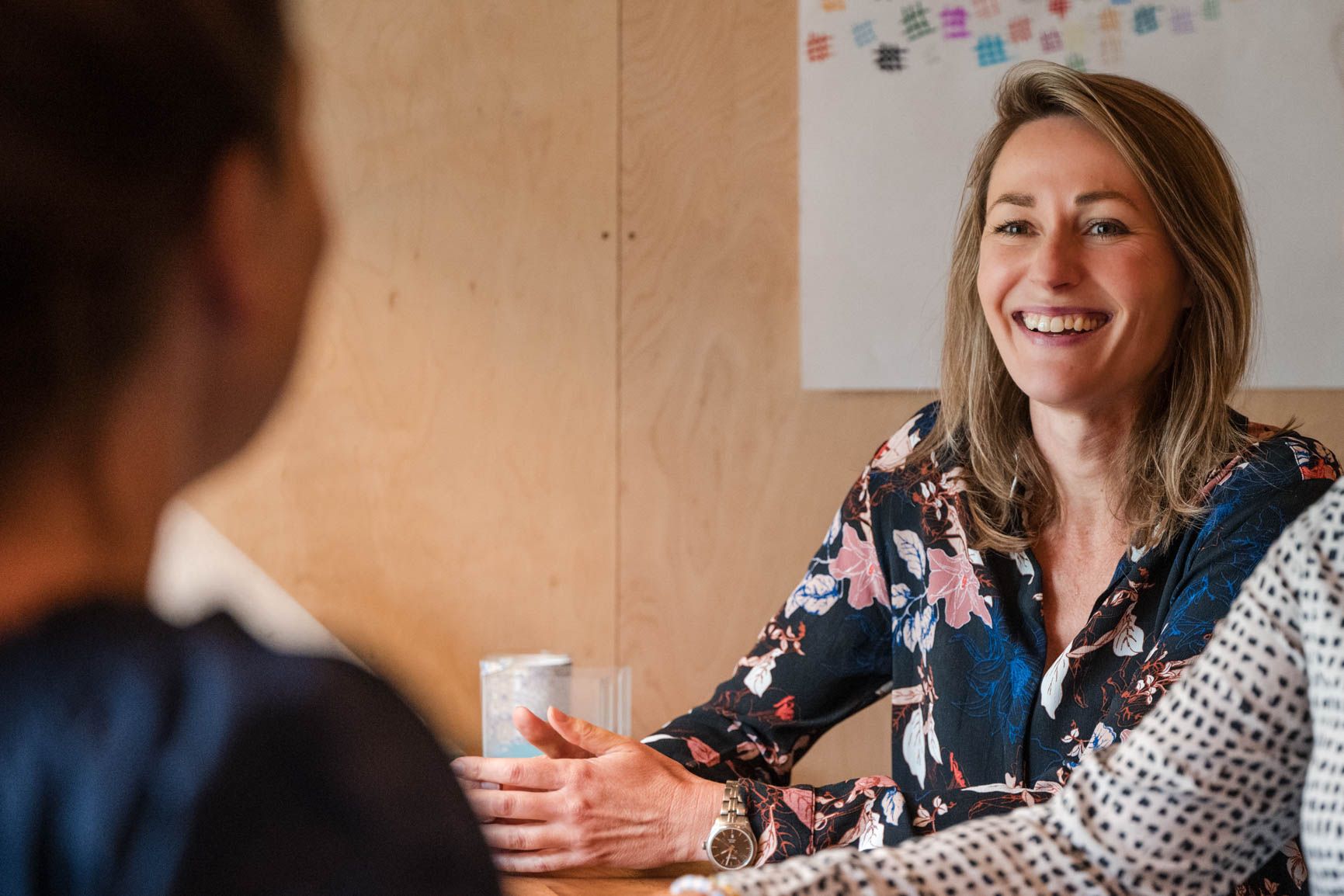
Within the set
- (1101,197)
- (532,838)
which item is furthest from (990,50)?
(532,838)

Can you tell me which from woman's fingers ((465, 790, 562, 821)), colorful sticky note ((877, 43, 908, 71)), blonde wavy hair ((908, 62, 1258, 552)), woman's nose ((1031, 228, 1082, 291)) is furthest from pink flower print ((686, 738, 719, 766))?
colorful sticky note ((877, 43, 908, 71))

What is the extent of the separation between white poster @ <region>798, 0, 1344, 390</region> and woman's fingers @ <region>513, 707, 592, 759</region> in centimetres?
117

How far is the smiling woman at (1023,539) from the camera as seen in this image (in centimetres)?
129

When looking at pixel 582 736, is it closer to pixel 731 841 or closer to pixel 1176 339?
pixel 731 841

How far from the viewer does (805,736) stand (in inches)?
62.9

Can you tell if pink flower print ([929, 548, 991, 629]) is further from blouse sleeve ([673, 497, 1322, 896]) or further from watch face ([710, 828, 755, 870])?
blouse sleeve ([673, 497, 1322, 896])

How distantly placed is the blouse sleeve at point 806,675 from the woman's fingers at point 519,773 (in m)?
0.18

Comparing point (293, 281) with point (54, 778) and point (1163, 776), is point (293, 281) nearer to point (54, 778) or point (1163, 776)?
point (54, 778)

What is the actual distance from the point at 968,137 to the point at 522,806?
1563 mm

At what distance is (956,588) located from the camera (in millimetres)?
1517

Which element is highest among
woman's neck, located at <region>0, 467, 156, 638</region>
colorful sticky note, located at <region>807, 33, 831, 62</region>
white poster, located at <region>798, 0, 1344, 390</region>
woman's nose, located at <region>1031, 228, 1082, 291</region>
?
colorful sticky note, located at <region>807, 33, 831, 62</region>

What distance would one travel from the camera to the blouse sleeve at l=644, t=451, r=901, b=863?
1.53 meters

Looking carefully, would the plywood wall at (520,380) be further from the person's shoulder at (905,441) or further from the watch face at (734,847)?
the watch face at (734,847)

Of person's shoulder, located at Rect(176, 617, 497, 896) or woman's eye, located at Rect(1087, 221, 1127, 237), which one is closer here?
person's shoulder, located at Rect(176, 617, 497, 896)
